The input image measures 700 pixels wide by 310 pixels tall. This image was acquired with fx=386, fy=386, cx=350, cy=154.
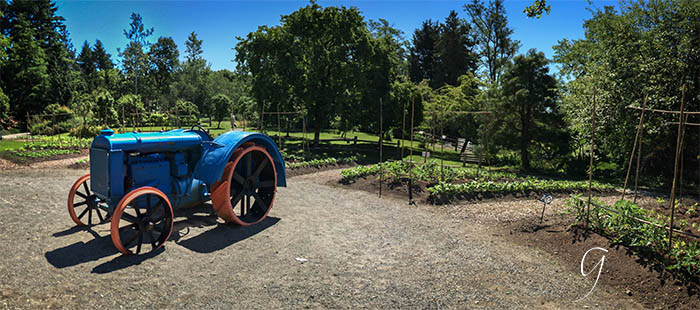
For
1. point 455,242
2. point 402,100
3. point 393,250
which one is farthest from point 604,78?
point 393,250

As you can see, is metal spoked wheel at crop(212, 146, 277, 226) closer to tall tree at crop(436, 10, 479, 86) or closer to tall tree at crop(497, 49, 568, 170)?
tall tree at crop(497, 49, 568, 170)

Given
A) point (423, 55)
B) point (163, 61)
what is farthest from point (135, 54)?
point (423, 55)

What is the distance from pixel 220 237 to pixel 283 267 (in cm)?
171

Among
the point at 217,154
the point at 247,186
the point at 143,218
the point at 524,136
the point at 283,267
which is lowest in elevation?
the point at 283,267

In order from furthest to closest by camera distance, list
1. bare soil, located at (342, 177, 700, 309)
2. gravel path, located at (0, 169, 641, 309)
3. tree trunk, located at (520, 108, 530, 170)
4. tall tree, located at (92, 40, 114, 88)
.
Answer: tall tree, located at (92, 40, 114, 88) < tree trunk, located at (520, 108, 530, 170) < bare soil, located at (342, 177, 700, 309) < gravel path, located at (0, 169, 641, 309)

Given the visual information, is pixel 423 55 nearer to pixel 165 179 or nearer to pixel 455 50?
pixel 455 50

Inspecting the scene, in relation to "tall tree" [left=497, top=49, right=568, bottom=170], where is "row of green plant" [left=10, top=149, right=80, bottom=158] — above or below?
below

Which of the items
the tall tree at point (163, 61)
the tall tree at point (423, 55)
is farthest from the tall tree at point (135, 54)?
the tall tree at point (423, 55)

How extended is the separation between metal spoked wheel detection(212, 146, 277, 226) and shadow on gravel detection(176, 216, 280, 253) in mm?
144

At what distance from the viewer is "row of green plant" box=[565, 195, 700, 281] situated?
500 centimetres

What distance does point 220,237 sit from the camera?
6.63 meters

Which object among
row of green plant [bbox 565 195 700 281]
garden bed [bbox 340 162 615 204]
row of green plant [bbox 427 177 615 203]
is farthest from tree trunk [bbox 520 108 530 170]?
row of green plant [bbox 565 195 700 281]

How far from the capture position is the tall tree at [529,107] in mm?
17047

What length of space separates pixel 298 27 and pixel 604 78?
14281 millimetres
